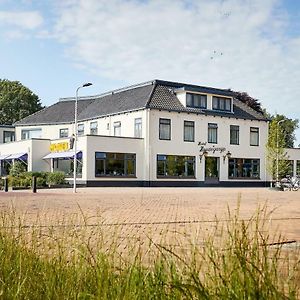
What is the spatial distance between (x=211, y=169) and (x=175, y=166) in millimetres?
3933

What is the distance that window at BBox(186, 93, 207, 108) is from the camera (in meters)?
42.2

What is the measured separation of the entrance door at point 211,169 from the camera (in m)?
42.6

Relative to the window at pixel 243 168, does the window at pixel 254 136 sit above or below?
above

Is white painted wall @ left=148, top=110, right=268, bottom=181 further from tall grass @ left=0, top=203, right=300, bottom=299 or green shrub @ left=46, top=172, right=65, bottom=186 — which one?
tall grass @ left=0, top=203, right=300, bottom=299

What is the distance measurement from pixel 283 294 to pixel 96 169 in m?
36.0

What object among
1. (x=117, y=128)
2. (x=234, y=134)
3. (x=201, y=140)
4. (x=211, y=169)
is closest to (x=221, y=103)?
(x=234, y=134)

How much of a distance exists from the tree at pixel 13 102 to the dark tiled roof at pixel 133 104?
52.3 ft

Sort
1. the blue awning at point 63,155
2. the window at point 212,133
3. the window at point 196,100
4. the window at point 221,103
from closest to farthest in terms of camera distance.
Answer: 1. the blue awning at point 63,155
2. the window at point 196,100
3. the window at point 212,133
4. the window at point 221,103

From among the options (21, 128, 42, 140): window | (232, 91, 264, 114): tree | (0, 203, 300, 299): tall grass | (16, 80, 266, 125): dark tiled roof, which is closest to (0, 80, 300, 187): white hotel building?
(16, 80, 266, 125): dark tiled roof

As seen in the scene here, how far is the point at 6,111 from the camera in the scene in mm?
67000

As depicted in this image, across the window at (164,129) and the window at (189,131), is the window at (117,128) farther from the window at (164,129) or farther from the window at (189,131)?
the window at (189,131)

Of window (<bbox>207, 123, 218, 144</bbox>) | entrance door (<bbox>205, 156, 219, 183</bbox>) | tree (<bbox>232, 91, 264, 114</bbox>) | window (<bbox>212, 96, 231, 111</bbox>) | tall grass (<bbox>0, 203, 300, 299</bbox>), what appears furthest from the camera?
tree (<bbox>232, 91, 264, 114</bbox>)

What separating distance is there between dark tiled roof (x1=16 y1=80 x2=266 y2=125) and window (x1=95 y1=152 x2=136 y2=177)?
425cm

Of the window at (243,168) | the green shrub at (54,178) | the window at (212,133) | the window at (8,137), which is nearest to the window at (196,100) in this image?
the window at (212,133)
